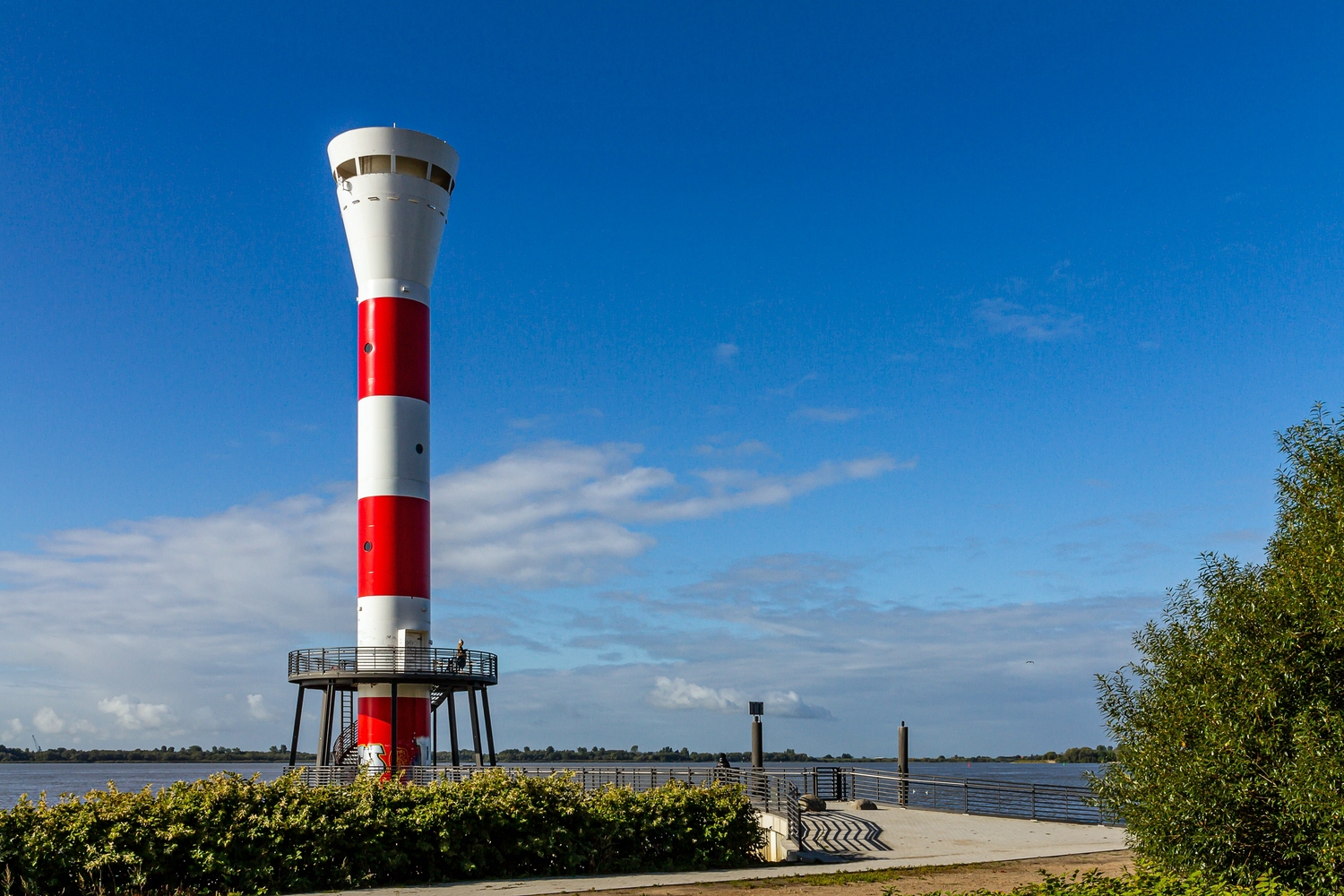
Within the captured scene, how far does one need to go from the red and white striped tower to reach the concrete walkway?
12697 mm

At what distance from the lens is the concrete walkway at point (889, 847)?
54.5 feet

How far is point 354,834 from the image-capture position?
16.8 meters

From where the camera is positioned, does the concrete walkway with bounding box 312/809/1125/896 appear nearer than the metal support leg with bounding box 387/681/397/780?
Yes

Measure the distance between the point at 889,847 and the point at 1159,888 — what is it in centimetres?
1247

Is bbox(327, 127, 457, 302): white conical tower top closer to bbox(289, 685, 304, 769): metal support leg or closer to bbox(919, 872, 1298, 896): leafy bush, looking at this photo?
bbox(289, 685, 304, 769): metal support leg

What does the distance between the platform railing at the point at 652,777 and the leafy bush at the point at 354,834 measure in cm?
105

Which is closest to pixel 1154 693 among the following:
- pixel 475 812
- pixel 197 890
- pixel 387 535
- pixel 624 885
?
pixel 624 885

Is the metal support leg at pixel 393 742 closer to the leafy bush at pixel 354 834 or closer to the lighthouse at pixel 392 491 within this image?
the lighthouse at pixel 392 491

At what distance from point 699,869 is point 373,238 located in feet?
73.6

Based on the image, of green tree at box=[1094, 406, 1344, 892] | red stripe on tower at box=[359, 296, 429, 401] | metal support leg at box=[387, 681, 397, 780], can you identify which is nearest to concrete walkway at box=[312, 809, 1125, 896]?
green tree at box=[1094, 406, 1344, 892]

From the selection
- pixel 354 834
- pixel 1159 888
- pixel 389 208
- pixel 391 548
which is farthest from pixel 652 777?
pixel 389 208

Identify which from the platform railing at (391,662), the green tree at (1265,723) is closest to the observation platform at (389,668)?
the platform railing at (391,662)

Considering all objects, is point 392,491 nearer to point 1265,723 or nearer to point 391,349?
point 391,349

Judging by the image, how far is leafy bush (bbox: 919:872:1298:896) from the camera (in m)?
9.76
